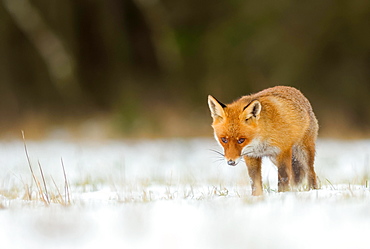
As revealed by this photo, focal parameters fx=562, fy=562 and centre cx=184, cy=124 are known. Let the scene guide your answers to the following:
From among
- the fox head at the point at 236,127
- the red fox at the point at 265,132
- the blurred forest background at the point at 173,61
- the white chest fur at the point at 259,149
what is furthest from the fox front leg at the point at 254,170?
the blurred forest background at the point at 173,61

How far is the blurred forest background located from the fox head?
25.8 feet

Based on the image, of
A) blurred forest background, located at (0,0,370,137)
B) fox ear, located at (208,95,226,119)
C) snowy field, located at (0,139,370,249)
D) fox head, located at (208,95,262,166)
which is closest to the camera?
snowy field, located at (0,139,370,249)

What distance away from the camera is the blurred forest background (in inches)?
568

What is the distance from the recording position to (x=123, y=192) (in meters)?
5.50

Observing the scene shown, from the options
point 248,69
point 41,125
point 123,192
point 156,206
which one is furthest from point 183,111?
point 156,206

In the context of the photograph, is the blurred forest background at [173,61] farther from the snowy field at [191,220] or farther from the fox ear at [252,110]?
the snowy field at [191,220]

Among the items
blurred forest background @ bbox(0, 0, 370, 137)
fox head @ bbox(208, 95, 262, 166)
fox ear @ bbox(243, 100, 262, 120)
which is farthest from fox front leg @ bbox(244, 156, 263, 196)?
blurred forest background @ bbox(0, 0, 370, 137)

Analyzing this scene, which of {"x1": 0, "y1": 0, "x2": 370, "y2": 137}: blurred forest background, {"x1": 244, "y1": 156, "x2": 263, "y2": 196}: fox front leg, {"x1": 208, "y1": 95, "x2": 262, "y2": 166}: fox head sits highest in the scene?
{"x1": 0, "y1": 0, "x2": 370, "y2": 137}: blurred forest background

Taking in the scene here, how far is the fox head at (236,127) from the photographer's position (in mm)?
5098

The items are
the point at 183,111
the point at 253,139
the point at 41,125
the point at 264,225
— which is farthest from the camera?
the point at 183,111

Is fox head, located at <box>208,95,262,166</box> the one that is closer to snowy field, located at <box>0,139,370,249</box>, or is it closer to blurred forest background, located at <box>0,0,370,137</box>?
snowy field, located at <box>0,139,370,249</box>

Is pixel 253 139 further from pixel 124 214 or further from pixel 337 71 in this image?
pixel 337 71

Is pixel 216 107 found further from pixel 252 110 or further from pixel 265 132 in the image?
pixel 265 132

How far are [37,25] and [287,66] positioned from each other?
663 centimetres
